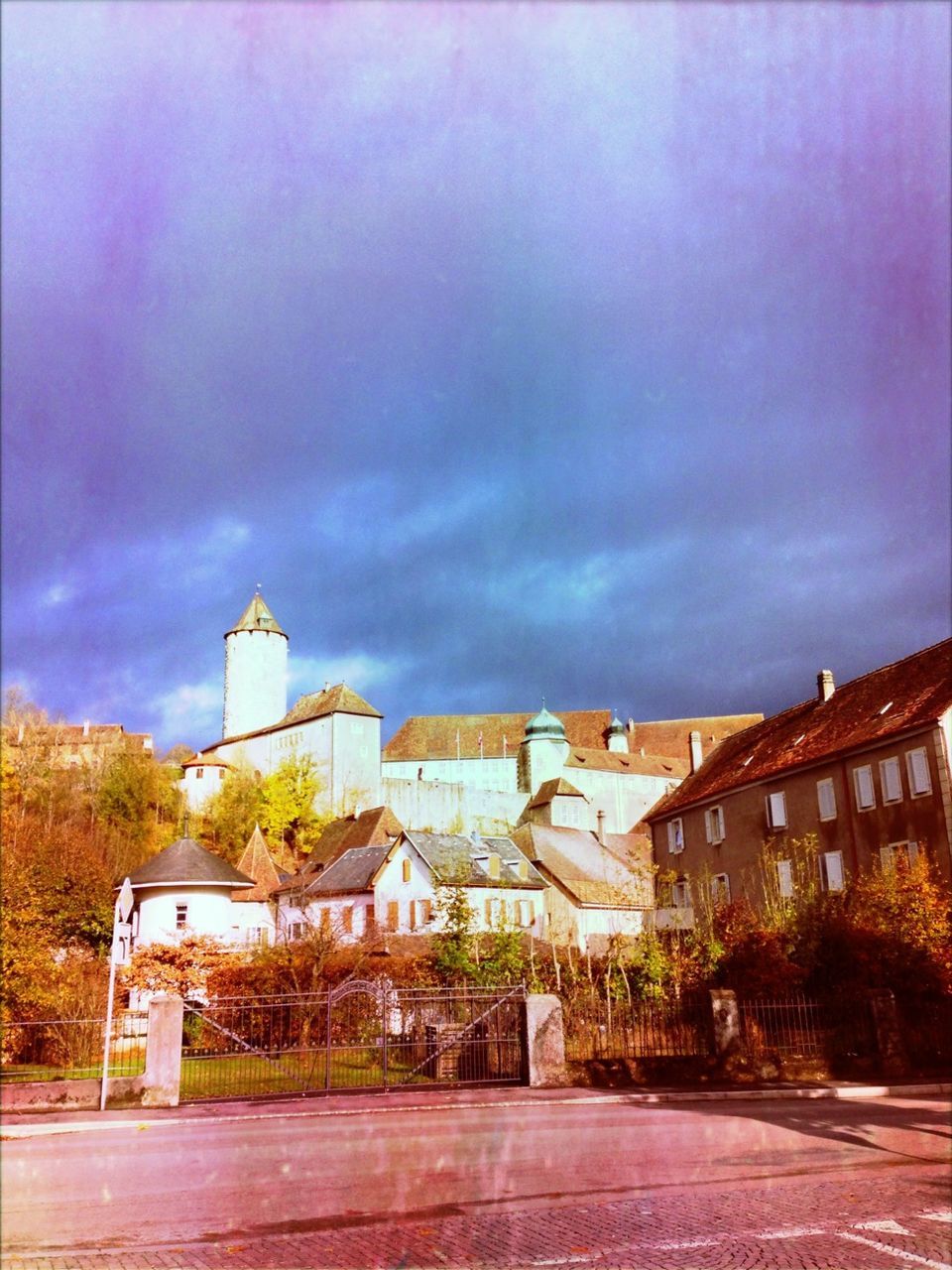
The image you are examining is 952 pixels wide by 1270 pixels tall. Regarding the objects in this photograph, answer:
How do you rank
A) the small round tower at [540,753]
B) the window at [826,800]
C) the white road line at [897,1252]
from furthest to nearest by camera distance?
the small round tower at [540,753] → the window at [826,800] → the white road line at [897,1252]

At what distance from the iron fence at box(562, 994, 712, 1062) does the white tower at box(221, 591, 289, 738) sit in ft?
288

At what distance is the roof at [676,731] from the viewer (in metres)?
121

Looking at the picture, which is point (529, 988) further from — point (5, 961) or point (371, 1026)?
point (5, 961)

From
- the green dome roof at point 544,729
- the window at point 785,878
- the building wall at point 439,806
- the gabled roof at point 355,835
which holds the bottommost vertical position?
the window at point 785,878

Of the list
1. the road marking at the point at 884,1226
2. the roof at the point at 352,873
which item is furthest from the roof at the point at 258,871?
the road marking at the point at 884,1226

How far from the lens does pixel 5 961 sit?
21.7 metres

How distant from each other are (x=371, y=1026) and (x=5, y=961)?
7363 mm

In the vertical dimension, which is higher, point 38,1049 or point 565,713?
point 565,713

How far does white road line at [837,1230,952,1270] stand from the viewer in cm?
814

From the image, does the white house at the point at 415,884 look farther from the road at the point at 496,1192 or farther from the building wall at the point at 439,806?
the building wall at the point at 439,806

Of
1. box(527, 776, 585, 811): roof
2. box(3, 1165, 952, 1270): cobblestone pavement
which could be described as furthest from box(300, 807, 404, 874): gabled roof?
box(3, 1165, 952, 1270): cobblestone pavement

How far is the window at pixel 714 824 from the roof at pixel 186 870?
2024 cm

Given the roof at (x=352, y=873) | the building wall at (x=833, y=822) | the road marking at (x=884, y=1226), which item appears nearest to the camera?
the road marking at (x=884, y=1226)

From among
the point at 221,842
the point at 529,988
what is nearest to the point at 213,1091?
the point at 529,988
